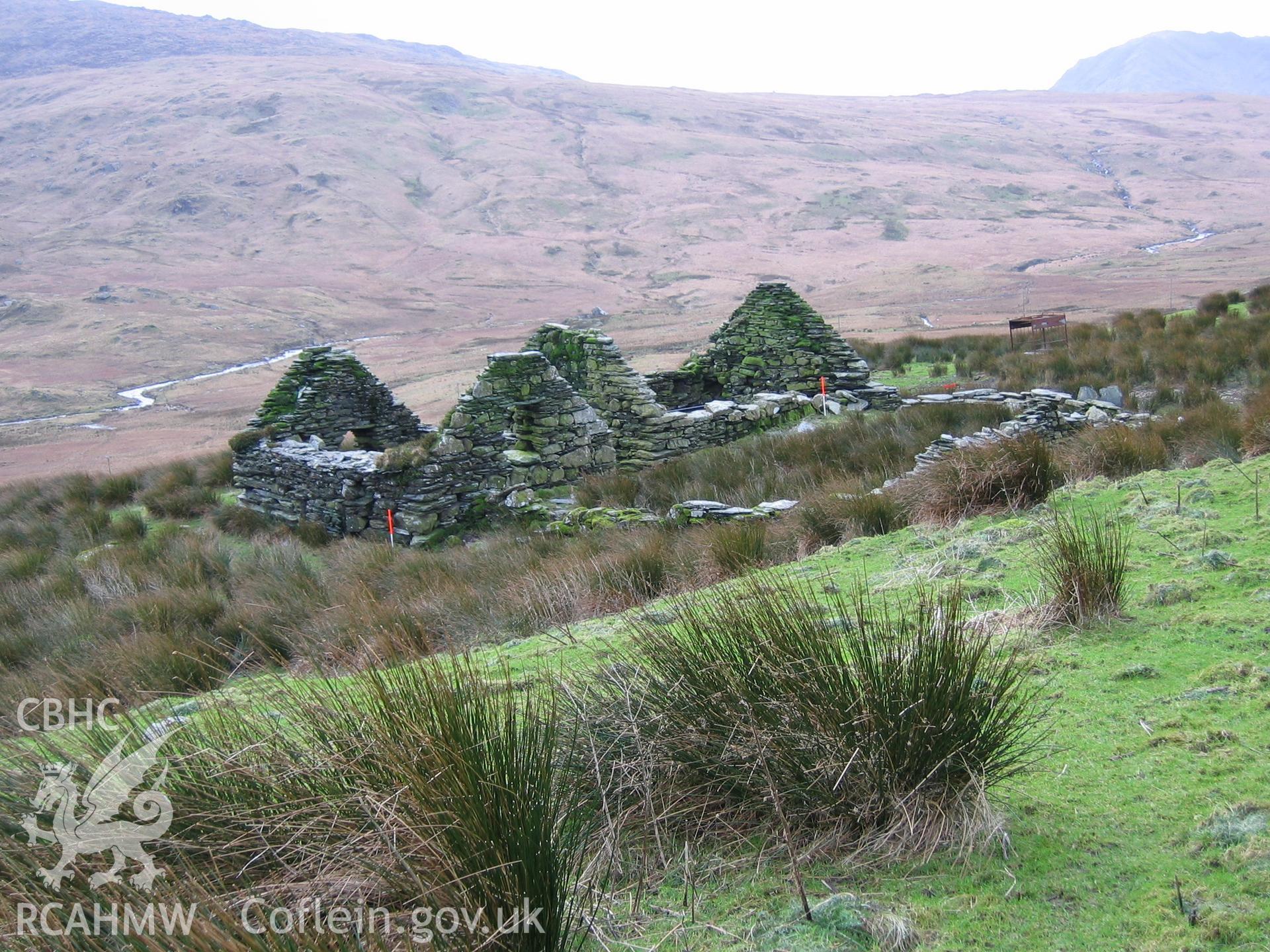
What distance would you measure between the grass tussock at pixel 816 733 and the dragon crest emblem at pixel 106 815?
1296mm

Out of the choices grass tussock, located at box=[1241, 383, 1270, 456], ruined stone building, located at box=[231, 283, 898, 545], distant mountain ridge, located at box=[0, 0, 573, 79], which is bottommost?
ruined stone building, located at box=[231, 283, 898, 545]

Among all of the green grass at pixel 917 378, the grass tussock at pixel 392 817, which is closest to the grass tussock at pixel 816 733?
the grass tussock at pixel 392 817

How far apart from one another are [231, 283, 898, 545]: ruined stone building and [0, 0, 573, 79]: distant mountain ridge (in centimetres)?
13377

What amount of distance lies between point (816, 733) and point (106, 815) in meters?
2.03

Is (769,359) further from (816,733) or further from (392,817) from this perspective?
(392,817)

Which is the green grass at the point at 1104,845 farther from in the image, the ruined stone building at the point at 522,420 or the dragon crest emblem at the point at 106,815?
the ruined stone building at the point at 522,420

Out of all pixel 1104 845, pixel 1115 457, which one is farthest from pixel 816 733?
pixel 1115 457

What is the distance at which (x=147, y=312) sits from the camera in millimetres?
58156

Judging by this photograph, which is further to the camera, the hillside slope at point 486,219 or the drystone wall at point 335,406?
the hillside slope at point 486,219

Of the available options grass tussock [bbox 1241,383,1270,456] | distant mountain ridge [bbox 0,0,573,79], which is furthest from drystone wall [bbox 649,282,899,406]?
distant mountain ridge [bbox 0,0,573,79]

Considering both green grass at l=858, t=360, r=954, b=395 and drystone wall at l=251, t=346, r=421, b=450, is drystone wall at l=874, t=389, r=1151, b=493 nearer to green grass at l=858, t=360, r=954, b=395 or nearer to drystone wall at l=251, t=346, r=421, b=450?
green grass at l=858, t=360, r=954, b=395

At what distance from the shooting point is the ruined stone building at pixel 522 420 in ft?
38.1

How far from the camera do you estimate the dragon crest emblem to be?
235 centimetres

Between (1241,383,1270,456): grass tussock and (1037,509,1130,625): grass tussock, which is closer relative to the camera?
(1037,509,1130,625): grass tussock
